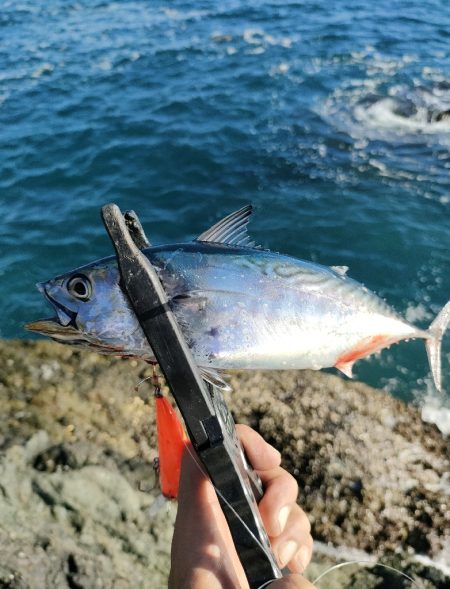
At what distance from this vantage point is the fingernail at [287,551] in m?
2.84

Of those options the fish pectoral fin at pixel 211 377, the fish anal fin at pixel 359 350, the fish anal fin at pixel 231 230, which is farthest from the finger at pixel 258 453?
the fish anal fin at pixel 231 230

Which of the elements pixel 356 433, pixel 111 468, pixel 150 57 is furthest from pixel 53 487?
pixel 150 57

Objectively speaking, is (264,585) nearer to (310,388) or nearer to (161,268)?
(161,268)

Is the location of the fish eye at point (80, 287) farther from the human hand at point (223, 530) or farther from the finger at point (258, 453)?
the finger at point (258, 453)

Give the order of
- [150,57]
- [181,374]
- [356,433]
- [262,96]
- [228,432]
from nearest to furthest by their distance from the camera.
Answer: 1. [181,374]
2. [228,432]
3. [356,433]
4. [262,96]
5. [150,57]

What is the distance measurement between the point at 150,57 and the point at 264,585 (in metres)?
14.9

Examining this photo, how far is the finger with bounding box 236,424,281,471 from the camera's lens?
3.05 m

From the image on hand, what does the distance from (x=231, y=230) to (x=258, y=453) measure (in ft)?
4.38

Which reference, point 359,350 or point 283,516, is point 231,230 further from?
point 283,516

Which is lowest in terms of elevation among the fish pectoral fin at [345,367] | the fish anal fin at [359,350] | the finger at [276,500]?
the finger at [276,500]

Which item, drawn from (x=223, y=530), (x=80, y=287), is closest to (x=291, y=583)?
(x=223, y=530)

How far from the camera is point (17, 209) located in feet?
28.5

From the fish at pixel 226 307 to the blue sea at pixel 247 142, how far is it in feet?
11.1

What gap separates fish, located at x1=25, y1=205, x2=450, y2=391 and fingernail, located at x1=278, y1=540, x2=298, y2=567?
1.05 m
